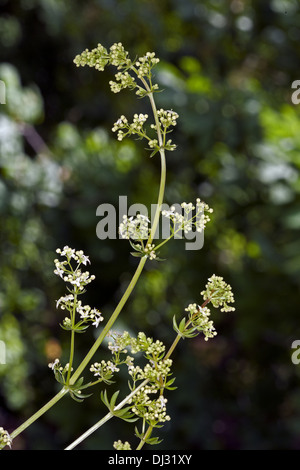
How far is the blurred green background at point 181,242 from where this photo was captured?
1.56 meters

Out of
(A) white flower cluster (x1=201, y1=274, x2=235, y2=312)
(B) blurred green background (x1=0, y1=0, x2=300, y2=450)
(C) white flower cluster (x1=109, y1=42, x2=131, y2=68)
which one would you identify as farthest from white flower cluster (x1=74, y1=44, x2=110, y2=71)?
(B) blurred green background (x1=0, y1=0, x2=300, y2=450)

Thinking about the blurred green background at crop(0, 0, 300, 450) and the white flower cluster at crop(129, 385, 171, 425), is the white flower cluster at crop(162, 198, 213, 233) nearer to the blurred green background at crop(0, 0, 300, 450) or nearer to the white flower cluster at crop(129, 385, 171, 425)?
the white flower cluster at crop(129, 385, 171, 425)

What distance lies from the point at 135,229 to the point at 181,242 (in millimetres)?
1309

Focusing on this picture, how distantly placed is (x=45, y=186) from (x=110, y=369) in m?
1.38

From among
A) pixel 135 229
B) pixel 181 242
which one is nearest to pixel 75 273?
pixel 135 229

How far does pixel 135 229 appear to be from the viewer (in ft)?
1.05

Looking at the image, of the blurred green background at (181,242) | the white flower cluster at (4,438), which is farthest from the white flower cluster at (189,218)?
the blurred green background at (181,242)

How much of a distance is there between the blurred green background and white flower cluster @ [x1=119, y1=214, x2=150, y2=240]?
108 centimetres

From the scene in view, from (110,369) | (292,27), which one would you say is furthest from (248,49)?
(110,369)

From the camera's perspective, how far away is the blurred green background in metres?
1.56

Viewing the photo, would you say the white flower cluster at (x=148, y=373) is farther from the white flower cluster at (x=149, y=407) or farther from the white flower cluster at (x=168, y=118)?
the white flower cluster at (x=168, y=118)

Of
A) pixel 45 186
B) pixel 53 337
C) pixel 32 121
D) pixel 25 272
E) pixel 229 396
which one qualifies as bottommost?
pixel 229 396

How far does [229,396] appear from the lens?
5.52 ft
